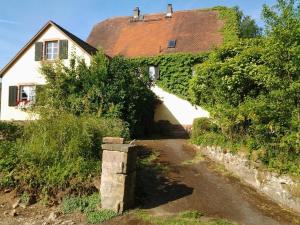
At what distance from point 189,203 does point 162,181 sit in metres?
1.66

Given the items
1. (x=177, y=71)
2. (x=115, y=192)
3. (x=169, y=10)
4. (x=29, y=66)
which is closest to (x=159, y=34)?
(x=169, y=10)

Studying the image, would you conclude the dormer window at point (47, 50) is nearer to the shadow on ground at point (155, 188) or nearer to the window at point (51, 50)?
the window at point (51, 50)

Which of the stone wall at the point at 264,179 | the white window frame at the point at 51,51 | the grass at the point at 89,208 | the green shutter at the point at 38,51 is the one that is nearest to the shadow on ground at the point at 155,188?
the grass at the point at 89,208

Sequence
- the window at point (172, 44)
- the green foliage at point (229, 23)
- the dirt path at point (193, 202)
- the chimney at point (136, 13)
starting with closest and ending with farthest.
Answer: the dirt path at point (193, 202) → the green foliage at point (229, 23) → the window at point (172, 44) → the chimney at point (136, 13)

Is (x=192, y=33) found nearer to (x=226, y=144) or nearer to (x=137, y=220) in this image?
(x=226, y=144)

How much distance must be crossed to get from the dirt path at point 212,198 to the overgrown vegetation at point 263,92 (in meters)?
1.06

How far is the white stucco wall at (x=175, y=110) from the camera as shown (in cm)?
2500

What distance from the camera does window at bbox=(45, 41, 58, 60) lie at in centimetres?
2502

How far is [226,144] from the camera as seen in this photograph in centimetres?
1334

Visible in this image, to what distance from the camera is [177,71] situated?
1019 inches

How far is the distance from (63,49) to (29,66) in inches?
109

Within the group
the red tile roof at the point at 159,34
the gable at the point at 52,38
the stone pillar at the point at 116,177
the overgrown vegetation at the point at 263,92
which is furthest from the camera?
the red tile roof at the point at 159,34

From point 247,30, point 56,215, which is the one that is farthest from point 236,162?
point 247,30

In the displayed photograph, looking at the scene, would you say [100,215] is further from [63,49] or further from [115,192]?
[63,49]
